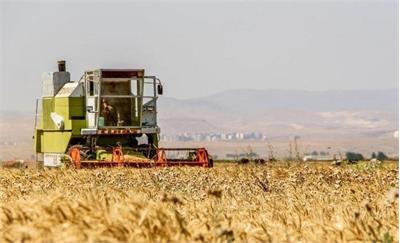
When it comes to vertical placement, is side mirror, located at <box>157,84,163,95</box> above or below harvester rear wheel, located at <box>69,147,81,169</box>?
above

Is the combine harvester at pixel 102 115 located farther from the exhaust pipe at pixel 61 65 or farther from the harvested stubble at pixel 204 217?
the harvested stubble at pixel 204 217

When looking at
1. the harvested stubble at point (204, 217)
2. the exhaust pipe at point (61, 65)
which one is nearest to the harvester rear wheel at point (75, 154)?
the exhaust pipe at point (61, 65)

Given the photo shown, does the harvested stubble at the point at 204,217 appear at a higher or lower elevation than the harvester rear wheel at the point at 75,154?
lower

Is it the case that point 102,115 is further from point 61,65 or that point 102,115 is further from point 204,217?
point 204,217

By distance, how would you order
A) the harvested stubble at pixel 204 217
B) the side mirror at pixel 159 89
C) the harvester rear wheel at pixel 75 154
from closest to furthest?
the harvested stubble at pixel 204 217
the harvester rear wheel at pixel 75 154
the side mirror at pixel 159 89

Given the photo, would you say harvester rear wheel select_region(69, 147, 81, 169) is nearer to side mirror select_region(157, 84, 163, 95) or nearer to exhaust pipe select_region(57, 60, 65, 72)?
side mirror select_region(157, 84, 163, 95)

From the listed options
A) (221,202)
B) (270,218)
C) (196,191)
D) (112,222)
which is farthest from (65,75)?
(112,222)

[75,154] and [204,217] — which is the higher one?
[75,154]

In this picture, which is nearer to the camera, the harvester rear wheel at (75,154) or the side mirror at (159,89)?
the harvester rear wheel at (75,154)

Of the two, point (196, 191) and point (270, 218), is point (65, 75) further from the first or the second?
point (270, 218)

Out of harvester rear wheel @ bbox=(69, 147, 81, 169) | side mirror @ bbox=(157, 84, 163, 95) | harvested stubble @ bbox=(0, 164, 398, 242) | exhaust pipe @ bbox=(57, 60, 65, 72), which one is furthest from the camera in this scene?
exhaust pipe @ bbox=(57, 60, 65, 72)

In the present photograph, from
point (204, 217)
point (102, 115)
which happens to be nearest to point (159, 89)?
point (102, 115)

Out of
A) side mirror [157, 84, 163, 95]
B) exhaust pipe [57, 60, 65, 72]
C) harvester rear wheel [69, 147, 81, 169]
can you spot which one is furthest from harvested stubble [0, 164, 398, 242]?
exhaust pipe [57, 60, 65, 72]

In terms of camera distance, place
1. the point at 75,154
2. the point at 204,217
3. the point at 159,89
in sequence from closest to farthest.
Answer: the point at 204,217 → the point at 75,154 → the point at 159,89
